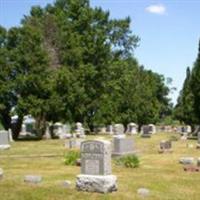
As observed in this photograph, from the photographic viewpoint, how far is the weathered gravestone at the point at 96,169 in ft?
47.9

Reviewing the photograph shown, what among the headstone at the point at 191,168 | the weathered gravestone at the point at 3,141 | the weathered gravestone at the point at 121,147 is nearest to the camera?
the headstone at the point at 191,168

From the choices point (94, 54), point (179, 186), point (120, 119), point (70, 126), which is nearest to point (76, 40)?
point (94, 54)

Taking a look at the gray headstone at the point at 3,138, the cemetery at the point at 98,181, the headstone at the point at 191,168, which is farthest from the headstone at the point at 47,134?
the headstone at the point at 191,168

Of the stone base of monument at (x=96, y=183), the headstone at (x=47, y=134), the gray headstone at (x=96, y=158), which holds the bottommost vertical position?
the stone base of monument at (x=96, y=183)

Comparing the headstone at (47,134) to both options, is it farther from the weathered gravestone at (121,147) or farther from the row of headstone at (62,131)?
the weathered gravestone at (121,147)

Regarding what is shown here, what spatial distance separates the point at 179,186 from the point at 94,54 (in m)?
35.4

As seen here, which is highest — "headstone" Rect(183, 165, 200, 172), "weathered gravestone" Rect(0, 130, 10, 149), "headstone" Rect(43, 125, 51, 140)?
"headstone" Rect(43, 125, 51, 140)

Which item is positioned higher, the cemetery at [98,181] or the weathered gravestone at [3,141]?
the weathered gravestone at [3,141]

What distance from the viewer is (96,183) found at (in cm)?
1464

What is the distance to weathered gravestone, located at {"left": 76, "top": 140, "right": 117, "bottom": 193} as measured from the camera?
14.6 m

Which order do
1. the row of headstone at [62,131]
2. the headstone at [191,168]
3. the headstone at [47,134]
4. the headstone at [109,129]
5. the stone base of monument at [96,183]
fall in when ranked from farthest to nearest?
the headstone at [109,129]
the headstone at [47,134]
the row of headstone at [62,131]
the headstone at [191,168]
the stone base of monument at [96,183]

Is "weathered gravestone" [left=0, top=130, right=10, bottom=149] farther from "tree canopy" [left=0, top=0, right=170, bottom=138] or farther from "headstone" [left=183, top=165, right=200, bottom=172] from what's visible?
"headstone" [left=183, top=165, right=200, bottom=172]

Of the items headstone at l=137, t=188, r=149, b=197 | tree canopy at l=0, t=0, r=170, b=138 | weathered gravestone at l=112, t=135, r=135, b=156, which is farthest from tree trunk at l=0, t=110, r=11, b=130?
headstone at l=137, t=188, r=149, b=197

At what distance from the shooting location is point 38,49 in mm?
43469
